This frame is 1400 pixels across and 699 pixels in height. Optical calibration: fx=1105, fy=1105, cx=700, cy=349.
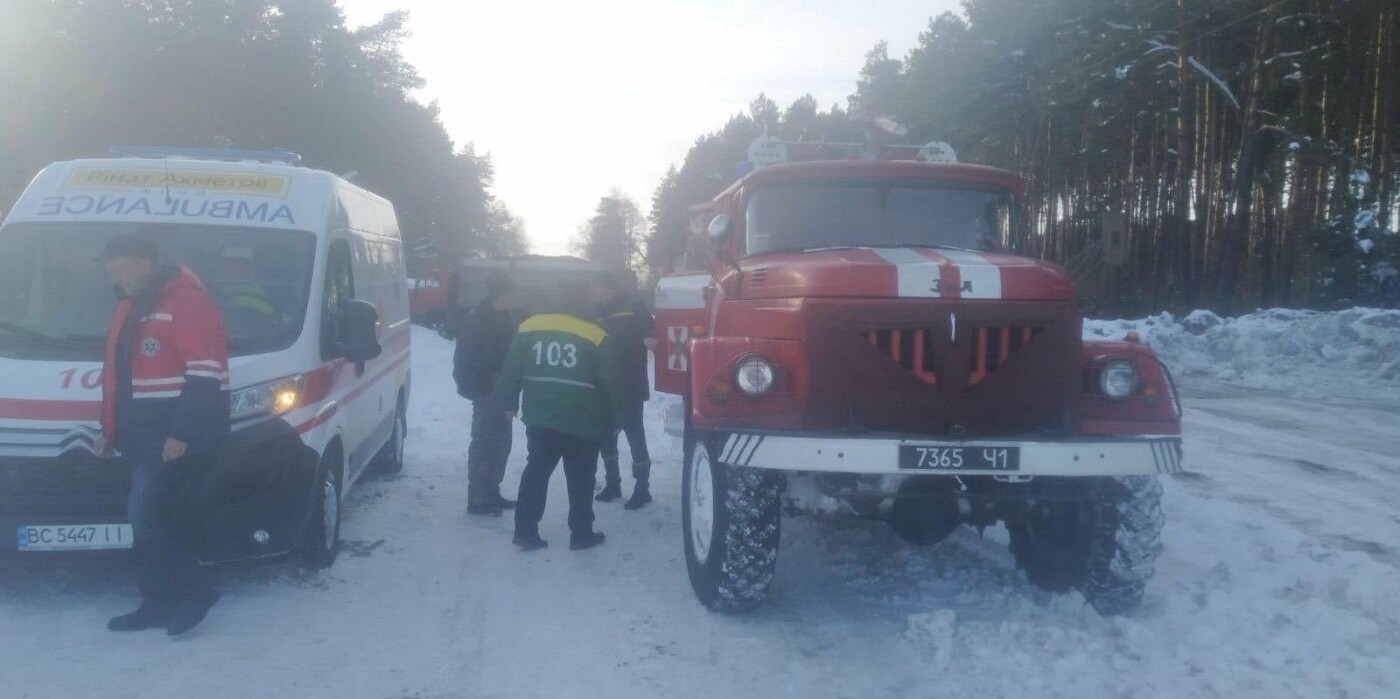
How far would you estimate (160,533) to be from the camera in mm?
5527

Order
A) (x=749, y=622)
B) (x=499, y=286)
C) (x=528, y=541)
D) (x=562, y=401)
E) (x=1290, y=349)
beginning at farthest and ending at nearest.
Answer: (x=1290, y=349)
(x=499, y=286)
(x=528, y=541)
(x=562, y=401)
(x=749, y=622)

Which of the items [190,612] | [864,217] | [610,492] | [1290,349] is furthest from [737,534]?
[1290,349]

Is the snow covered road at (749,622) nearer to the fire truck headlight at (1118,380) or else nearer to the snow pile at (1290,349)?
the fire truck headlight at (1118,380)

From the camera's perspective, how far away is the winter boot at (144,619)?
561 centimetres

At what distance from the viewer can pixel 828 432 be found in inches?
209

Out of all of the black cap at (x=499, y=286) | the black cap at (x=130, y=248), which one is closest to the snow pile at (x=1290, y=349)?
the black cap at (x=499, y=286)

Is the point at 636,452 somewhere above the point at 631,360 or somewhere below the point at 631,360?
below

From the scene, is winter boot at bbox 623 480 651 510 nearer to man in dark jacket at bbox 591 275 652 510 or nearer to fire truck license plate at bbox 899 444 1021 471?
man in dark jacket at bbox 591 275 652 510

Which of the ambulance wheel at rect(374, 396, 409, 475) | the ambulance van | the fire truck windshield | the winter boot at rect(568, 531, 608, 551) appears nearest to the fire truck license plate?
the fire truck windshield

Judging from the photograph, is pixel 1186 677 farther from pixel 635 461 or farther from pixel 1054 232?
pixel 1054 232

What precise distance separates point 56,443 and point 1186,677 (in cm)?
562

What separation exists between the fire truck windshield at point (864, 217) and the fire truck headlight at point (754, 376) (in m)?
1.41

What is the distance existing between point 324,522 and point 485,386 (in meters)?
2.06

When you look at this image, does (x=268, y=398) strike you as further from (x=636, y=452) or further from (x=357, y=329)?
(x=636, y=452)
